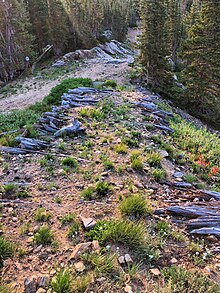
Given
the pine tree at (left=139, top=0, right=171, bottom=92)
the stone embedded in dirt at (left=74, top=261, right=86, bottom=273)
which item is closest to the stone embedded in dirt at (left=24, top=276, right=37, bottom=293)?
the stone embedded in dirt at (left=74, top=261, right=86, bottom=273)

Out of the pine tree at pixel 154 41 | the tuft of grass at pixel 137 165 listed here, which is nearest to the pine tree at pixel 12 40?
the pine tree at pixel 154 41

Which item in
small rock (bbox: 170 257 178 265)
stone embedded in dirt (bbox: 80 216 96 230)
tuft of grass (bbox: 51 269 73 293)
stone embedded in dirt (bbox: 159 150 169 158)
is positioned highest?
tuft of grass (bbox: 51 269 73 293)

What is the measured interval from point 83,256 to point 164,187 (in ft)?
11.7

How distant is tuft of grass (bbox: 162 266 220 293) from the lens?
12.3ft

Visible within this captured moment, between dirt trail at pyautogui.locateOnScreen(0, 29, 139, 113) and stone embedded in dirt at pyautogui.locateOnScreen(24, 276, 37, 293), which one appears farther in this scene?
dirt trail at pyautogui.locateOnScreen(0, 29, 139, 113)

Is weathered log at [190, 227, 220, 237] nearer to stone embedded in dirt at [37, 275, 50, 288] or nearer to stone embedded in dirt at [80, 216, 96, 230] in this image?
stone embedded in dirt at [80, 216, 96, 230]

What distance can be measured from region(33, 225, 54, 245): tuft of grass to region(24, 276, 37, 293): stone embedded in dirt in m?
0.86

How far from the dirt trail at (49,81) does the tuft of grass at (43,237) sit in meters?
15.4

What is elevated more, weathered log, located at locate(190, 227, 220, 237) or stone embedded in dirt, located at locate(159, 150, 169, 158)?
weathered log, located at locate(190, 227, 220, 237)

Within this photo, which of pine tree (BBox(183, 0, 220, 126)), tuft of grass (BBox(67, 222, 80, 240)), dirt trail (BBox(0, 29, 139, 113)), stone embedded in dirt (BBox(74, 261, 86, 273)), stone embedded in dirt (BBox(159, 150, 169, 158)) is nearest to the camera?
stone embedded in dirt (BBox(74, 261, 86, 273))

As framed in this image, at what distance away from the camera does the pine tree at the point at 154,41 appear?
63.8ft

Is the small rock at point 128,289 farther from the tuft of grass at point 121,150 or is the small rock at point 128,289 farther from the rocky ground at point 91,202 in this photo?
the tuft of grass at point 121,150

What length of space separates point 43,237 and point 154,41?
64.6ft

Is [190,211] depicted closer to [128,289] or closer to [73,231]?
[128,289]
